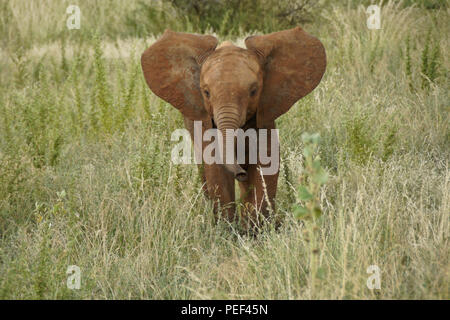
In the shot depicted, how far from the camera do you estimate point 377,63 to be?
23.6 feet

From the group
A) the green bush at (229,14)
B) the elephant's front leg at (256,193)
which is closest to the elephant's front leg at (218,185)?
the elephant's front leg at (256,193)

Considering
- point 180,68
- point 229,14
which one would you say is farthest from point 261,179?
point 229,14

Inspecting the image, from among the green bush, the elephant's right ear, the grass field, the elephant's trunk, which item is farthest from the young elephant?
the green bush

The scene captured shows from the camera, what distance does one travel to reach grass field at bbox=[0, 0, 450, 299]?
3080 millimetres

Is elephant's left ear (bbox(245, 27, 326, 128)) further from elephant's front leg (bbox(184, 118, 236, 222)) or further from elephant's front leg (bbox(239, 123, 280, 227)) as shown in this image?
elephant's front leg (bbox(184, 118, 236, 222))

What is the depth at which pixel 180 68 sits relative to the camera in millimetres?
3943

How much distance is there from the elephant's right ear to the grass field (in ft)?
1.42

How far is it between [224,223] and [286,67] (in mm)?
1170

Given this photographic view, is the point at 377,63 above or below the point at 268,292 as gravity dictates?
above

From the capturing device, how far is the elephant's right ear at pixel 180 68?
12.8 ft

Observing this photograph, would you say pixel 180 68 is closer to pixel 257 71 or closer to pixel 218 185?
pixel 257 71

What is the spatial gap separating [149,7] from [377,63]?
4.58 m
